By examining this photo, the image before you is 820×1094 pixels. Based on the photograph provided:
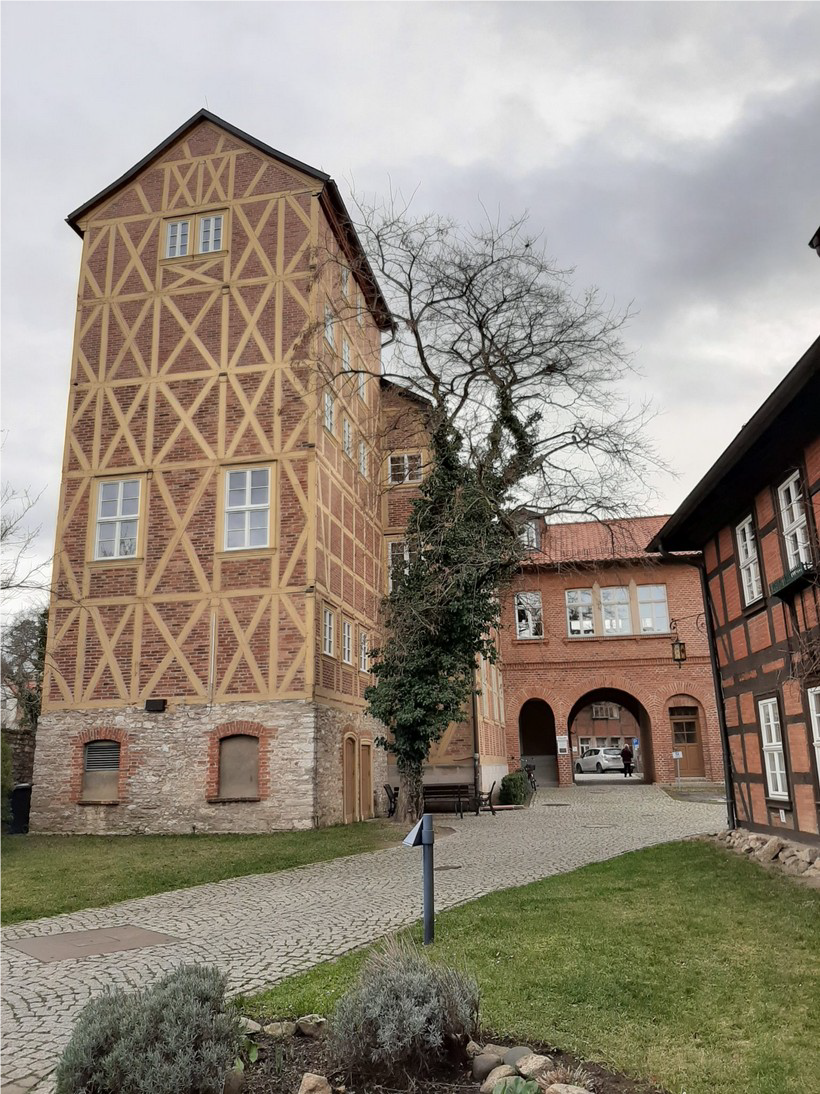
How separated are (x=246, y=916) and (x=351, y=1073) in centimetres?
509

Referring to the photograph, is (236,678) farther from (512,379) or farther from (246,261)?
(246,261)

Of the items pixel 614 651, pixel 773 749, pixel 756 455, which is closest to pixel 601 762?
pixel 614 651

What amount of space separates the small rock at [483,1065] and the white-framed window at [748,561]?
930 cm

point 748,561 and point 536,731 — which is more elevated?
point 748,561

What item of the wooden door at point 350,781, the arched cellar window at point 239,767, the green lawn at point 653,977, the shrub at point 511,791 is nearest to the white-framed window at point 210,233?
the arched cellar window at point 239,767

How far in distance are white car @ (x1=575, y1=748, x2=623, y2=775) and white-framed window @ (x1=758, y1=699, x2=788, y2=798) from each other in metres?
37.1

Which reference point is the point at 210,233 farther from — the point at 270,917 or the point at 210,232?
the point at 270,917

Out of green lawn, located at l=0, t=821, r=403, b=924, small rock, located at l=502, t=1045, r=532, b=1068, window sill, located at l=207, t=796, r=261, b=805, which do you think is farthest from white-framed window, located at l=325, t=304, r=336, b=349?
small rock, located at l=502, t=1045, r=532, b=1068

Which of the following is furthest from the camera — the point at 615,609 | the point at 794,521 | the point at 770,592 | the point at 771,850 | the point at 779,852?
the point at 615,609

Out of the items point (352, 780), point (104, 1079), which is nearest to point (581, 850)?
point (352, 780)

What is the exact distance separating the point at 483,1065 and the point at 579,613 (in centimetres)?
2848

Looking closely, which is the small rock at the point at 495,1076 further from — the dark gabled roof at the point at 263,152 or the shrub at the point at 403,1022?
the dark gabled roof at the point at 263,152

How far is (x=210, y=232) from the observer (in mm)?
20719

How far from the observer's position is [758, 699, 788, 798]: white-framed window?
1182cm
